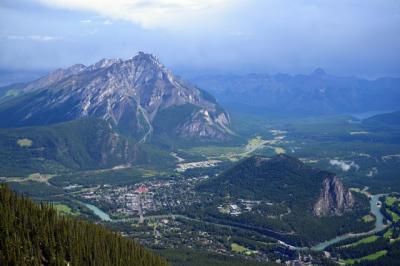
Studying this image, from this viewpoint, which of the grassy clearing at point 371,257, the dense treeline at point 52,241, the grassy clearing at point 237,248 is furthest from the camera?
the grassy clearing at point 237,248

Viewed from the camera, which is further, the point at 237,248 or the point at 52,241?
the point at 237,248

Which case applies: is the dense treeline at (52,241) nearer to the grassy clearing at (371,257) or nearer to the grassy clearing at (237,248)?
the grassy clearing at (237,248)

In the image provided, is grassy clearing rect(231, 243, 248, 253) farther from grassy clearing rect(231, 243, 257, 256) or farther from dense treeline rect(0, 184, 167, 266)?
dense treeline rect(0, 184, 167, 266)

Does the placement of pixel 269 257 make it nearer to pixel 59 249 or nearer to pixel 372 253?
pixel 372 253

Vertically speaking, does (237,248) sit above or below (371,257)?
below

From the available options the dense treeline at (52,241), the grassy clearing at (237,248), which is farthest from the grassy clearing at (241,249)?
the dense treeline at (52,241)

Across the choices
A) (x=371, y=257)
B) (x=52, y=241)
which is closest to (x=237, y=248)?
(x=371, y=257)

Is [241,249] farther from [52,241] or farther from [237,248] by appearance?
[52,241]

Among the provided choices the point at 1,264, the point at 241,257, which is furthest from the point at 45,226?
the point at 241,257
